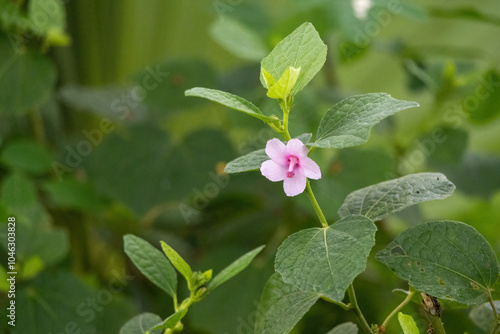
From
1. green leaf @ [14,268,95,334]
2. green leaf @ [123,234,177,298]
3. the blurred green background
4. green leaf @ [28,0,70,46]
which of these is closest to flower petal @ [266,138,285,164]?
green leaf @ [123,234,177,298]

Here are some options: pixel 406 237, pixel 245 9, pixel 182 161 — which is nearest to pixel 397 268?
pixel 406 237

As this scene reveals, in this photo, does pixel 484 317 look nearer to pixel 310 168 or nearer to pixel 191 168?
pixel 310 168

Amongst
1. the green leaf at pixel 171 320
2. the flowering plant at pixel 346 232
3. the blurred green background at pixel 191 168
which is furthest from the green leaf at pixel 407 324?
the blurred green background at pixel 191 168

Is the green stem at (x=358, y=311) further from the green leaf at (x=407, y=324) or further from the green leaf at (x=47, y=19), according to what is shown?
the green leaf at (x=47, y=19)

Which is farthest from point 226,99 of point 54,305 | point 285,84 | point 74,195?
point 74,195

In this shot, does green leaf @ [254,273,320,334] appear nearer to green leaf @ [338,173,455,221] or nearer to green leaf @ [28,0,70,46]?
green leaf @ [338,173,455,221]

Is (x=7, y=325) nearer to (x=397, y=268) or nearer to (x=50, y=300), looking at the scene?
(x=50, y=300)
